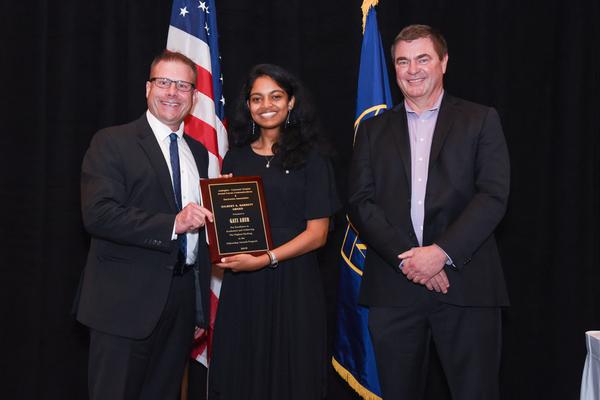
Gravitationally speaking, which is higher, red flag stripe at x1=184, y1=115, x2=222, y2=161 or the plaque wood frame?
red flag stripe at x1=184, y1=115, x2=222, y2=161

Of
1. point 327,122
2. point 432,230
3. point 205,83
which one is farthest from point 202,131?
point 432,230

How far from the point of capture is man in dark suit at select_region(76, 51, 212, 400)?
8.82 ft

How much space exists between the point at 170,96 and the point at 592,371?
2038 millimetres

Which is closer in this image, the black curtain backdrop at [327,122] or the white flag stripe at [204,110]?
the white flag stripe at [204,110]

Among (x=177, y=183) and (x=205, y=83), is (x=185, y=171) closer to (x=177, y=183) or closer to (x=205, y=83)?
(x=177, y=183)

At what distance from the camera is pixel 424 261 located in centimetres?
277

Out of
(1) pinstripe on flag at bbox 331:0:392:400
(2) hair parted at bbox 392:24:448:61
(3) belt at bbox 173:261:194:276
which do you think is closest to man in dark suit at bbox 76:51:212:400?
(3) belt at bbox 173:261:194:276

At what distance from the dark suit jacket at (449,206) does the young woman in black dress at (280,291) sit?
10.5 inches

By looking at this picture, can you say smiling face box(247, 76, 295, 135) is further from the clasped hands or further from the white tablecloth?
the white tablecloth

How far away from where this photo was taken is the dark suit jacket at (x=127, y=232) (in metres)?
2.67

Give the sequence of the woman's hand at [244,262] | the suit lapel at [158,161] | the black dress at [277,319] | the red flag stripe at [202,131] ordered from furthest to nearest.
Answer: the red flag stripe at [202,131] < the black dress at [277,319] < the woman's hand at [244,262] < the suit lapel at [158,161]

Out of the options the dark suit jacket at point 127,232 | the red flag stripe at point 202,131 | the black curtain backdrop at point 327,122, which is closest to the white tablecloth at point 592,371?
the dark suit jacket at point 127,232

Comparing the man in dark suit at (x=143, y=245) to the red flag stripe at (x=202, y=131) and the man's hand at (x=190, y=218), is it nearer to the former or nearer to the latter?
the man's hand at (x=190, y=218)

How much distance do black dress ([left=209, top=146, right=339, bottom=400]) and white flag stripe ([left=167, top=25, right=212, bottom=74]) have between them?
1.13 m
